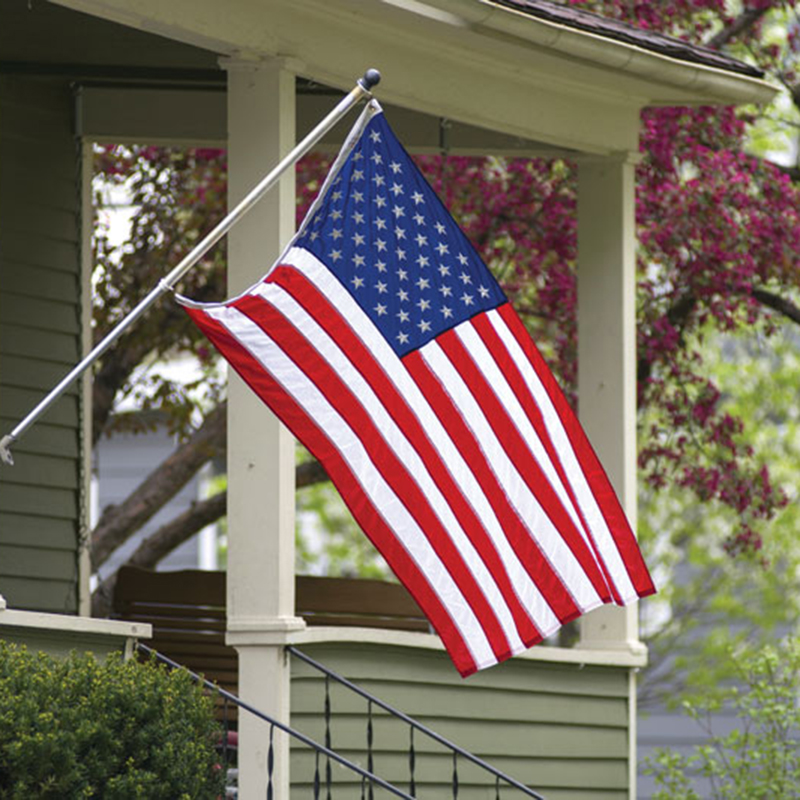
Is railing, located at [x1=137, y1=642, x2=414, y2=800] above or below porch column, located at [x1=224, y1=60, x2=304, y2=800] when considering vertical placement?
below

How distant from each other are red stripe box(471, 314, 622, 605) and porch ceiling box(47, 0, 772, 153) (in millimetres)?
1894

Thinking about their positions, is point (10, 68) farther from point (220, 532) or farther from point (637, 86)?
point (220, 532)

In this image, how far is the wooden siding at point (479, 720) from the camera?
8.46 meters

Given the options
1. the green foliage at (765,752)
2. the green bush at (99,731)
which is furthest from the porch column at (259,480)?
the green foliage at (765,752)

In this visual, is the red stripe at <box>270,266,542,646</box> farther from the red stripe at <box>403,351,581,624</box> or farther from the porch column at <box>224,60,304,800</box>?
the porch column at <box>224,60,304,800</box>

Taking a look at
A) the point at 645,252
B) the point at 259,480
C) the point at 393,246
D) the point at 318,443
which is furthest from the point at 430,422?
the point at 645,252

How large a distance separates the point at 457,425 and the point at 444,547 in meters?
0.48

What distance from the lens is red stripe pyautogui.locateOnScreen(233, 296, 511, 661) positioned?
6.67m

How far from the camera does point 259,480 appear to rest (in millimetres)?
8117

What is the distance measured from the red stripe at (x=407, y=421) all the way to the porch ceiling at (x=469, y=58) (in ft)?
5.50

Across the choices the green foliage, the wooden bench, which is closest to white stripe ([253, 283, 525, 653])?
the wooden bench

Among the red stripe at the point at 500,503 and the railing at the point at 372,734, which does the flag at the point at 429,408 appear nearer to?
the red stripe at the point at 500,503

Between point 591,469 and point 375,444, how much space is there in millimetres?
1013

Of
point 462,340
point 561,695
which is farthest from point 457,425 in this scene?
point 561,695
